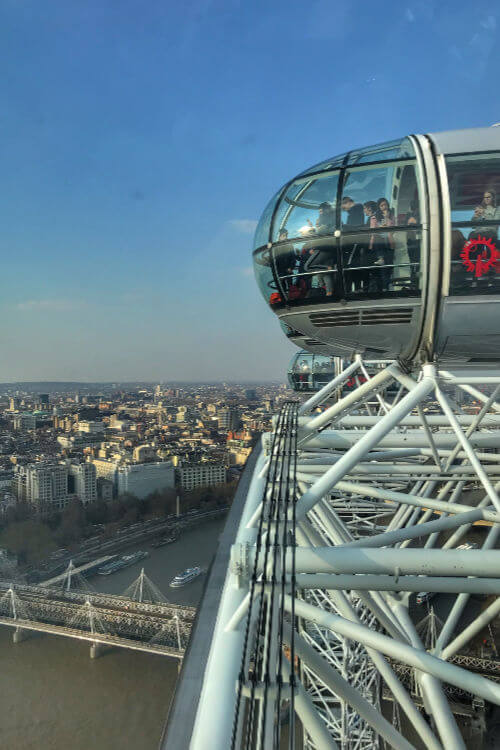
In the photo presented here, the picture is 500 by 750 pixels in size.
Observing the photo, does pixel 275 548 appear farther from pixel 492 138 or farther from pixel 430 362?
pixel 492 138

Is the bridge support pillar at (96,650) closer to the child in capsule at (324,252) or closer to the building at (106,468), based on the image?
the child in capsule at (324,252)

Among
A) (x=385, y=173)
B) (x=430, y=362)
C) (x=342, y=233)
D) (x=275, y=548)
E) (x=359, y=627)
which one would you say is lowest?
(x=359, y=627)

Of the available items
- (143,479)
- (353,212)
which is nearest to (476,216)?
(353,212)

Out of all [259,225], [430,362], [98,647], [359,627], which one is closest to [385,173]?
[259,225]

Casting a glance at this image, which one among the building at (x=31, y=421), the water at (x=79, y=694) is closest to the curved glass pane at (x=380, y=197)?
the water at (x=79, y=694)

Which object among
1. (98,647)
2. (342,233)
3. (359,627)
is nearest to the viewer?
(359,627)

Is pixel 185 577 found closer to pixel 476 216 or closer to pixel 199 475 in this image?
pixel 199 475

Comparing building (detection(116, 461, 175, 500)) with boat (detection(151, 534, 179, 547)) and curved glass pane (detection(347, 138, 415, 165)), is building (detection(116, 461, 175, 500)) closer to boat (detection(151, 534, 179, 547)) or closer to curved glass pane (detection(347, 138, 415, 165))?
boat (detection(151, 534, 179, 547))
